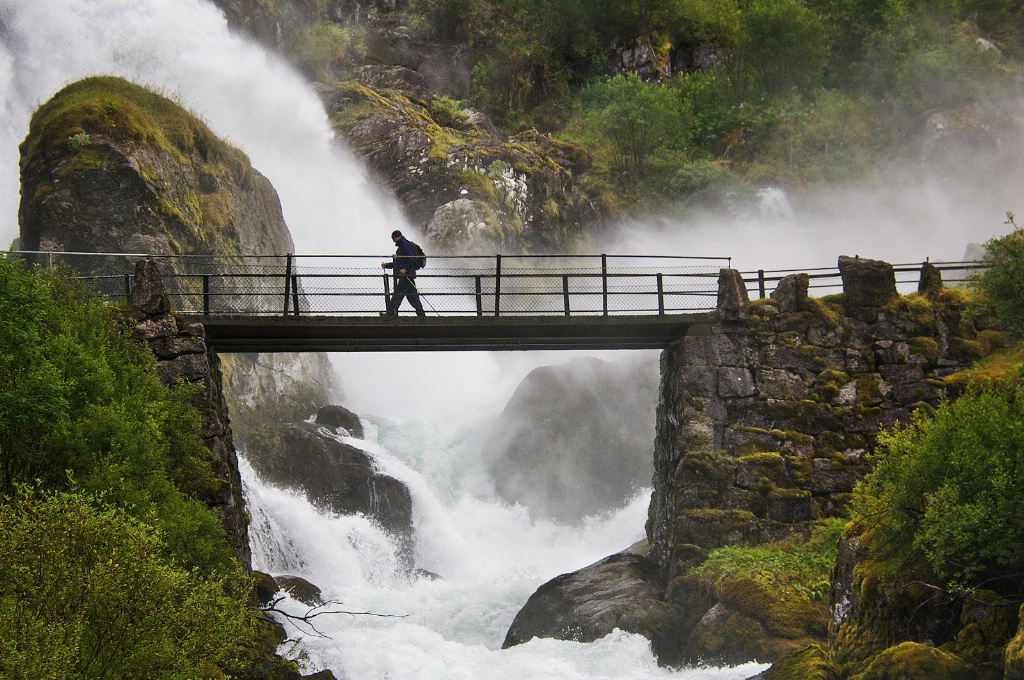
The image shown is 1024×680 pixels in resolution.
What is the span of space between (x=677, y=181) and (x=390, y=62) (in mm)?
18149

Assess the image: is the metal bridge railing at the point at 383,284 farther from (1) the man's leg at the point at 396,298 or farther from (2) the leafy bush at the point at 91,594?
(2) the leafy bush at the point at 91,594

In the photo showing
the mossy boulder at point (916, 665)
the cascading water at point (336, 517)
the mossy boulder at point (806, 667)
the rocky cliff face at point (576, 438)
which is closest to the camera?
the mossy boulder at point (916, 665)

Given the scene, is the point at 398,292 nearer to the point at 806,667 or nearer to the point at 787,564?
the point at 787,564

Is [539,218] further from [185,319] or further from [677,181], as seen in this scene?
[185,319]

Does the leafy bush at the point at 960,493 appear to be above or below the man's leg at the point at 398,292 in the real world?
below

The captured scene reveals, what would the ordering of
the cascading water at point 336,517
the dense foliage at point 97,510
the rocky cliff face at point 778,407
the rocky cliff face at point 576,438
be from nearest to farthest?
the dense foliage at point 97,510 < the cascading water at point 336,517 < the rocky cliff face at point 778,407 < the rocky cliff face at point 576,438

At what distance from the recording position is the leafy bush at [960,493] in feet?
48.8

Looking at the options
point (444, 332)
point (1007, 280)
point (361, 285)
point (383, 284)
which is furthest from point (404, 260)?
point (361, 285)

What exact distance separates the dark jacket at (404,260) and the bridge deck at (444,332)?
1158mm

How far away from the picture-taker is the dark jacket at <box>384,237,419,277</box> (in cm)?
2300

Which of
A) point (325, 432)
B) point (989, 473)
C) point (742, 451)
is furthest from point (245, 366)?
point (989, 473)

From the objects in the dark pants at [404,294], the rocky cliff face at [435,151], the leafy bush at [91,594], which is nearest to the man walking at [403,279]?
the dark pants at [404,294]

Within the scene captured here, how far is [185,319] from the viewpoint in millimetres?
22141

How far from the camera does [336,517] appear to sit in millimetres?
29359
